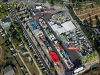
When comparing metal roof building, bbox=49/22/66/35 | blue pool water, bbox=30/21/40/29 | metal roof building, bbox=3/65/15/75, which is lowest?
metal roof building, bbox=3/65/15/75

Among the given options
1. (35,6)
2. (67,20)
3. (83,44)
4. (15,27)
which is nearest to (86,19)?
(67,20)

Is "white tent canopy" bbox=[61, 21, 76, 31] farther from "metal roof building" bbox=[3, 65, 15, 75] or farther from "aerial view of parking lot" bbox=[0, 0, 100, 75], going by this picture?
"metal roof building" bbox=[3, 65, 15, 75]

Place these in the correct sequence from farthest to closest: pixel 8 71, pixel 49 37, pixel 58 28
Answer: pixel 58 28 < pixel 49 37 < pixel 8 71

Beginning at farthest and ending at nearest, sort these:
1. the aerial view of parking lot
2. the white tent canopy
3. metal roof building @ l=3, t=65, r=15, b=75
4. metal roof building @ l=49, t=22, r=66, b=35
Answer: the white tent canopy
metal roof building @ l=49, t=22, r=66, b=35
the aerial view of parking lot
metal roof building @ l=3, t=65, r=15, b=75

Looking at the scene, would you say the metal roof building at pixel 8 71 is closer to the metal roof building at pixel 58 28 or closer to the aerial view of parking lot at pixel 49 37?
the aerial view of parking lot at pixel 49 37

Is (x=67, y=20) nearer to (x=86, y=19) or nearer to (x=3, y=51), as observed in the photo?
(x=86, y=19)

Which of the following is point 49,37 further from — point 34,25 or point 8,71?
point 8,71

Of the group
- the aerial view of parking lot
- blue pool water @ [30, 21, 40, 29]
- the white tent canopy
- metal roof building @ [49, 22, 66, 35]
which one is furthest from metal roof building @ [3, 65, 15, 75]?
the white tent canopy

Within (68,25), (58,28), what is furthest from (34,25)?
(68,25)
